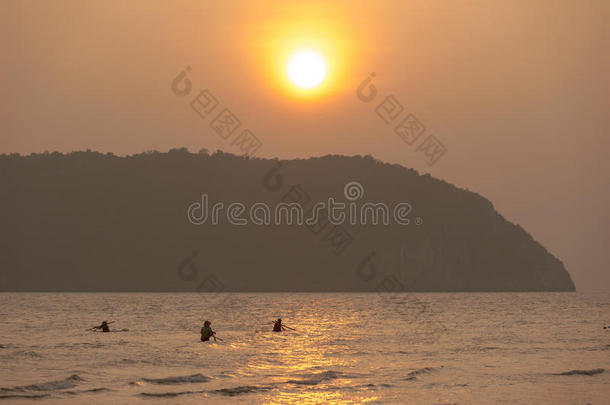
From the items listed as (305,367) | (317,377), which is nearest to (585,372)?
(317,377)

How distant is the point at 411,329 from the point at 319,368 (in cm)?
3831

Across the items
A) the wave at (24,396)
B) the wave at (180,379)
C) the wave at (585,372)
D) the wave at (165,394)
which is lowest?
the wave at (165,394)

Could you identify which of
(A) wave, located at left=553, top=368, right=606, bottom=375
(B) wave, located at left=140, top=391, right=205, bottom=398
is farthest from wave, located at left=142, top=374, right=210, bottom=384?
(A) wave, located at left=553, top=368, right=606, bottom=375

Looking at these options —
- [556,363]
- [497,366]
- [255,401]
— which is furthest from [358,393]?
[556,363]

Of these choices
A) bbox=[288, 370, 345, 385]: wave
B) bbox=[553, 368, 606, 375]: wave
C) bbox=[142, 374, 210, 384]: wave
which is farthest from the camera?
bbox=[553, 368, 606, 375]: wave

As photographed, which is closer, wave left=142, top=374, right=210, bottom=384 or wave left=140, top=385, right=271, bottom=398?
wave left=140, top=385, right=271, bottom=398

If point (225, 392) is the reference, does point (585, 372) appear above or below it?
above

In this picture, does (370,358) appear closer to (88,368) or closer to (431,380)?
(431,380)

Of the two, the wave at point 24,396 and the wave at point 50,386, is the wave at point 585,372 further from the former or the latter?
the wave at point 24,396

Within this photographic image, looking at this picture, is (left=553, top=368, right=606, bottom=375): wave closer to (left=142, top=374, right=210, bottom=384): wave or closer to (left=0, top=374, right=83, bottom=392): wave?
(left=142, top=374, right=210, bottom=384): wave

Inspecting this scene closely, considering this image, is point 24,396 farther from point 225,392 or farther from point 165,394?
point 225,392

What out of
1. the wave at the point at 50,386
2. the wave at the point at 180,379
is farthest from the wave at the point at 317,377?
the wave at the point at 50,386

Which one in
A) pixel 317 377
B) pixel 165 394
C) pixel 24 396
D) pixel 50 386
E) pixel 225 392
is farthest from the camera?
pixel 317 377

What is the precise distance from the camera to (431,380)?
1638 inches
